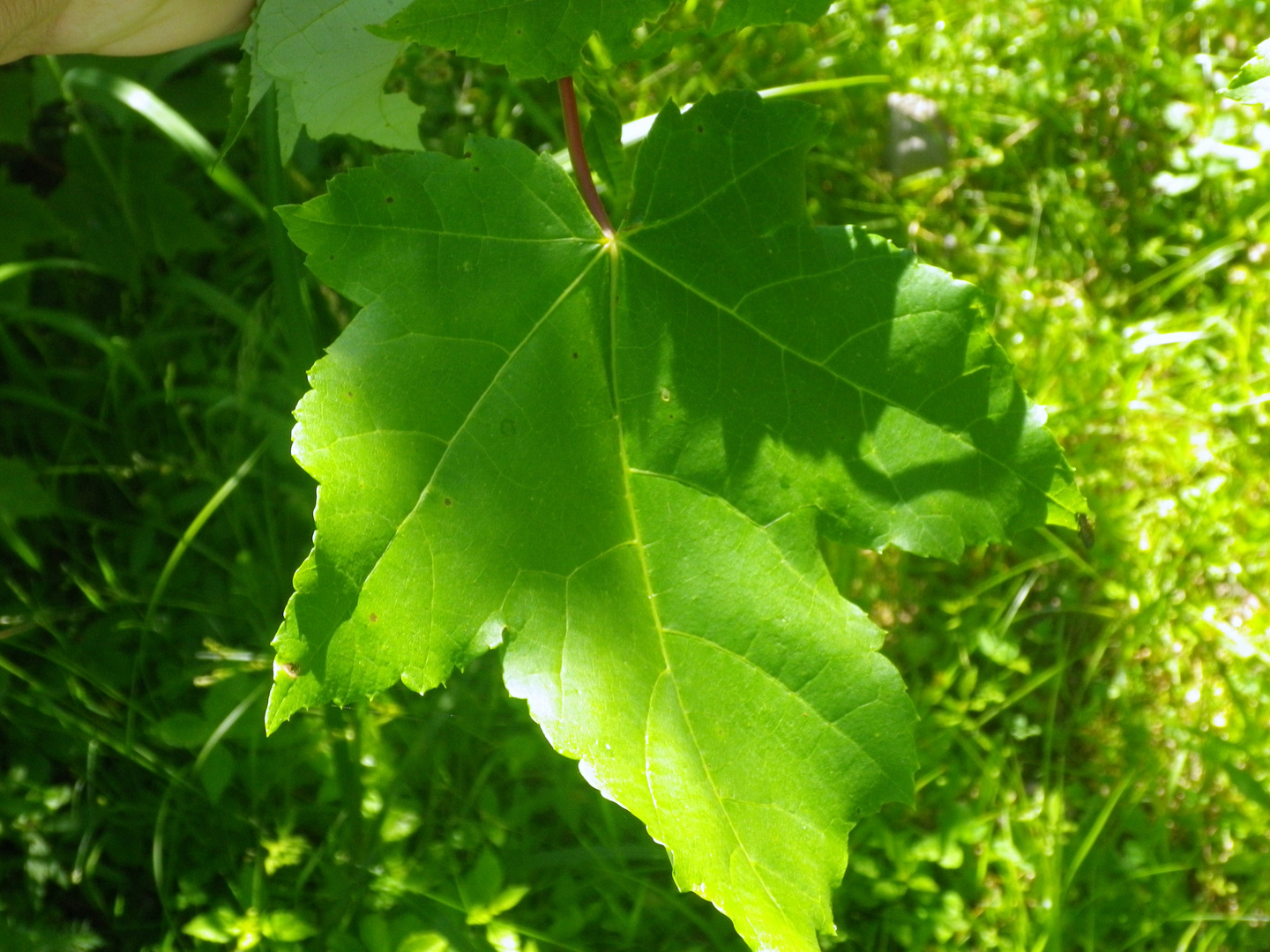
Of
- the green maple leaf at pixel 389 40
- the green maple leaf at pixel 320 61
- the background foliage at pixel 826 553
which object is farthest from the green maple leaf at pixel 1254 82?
the background foliage at pixel 826 553

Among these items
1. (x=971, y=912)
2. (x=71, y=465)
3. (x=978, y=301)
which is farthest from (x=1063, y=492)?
(x=71, y=465)

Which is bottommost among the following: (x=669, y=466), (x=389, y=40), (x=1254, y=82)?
(x=669, y=466)

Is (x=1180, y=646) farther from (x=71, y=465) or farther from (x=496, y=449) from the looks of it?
(x=71, y=465)

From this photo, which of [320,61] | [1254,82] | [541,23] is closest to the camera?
[1254,82]

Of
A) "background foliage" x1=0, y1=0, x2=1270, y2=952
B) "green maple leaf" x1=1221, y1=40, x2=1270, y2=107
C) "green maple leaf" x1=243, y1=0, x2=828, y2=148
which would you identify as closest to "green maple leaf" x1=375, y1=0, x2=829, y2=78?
"green maple leaf" x1=243, y1=0, x2=828, y2=148

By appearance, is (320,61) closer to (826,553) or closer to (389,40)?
(389,40)

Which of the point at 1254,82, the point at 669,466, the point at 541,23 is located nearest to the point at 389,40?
the point at 541,23
